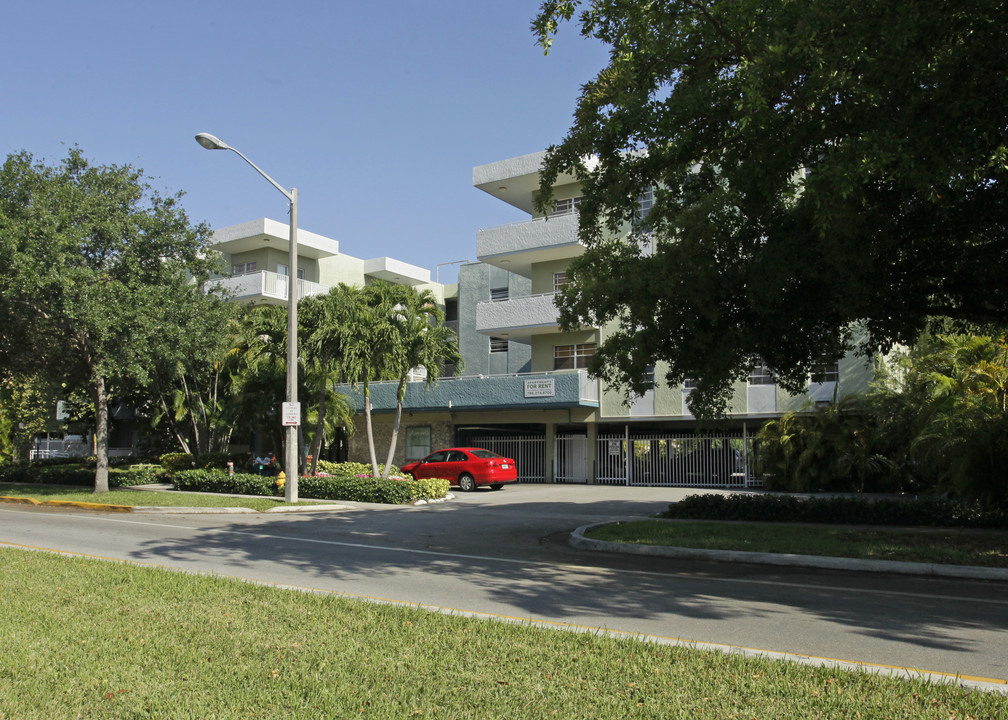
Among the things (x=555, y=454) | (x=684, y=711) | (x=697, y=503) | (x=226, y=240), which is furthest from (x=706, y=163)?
(x=226, y=240)

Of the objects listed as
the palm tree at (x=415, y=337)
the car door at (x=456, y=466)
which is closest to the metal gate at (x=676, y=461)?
the car door at (x=456, y=466)

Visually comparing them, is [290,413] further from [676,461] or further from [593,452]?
[676,461]

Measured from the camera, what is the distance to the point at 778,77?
9.30 m

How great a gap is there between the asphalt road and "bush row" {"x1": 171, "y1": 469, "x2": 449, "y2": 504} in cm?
367

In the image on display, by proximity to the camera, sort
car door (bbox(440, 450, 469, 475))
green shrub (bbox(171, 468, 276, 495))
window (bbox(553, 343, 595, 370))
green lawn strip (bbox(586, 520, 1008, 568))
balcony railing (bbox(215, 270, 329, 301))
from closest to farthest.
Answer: green lawn strip (bbox(586, 520, 1008, 568)) → green shrub (bbox(171, 468, 276, 495)) → car door (bbox(440, 450, 469, 475)) → window (bbox(553, 343, 595, 370)) → balcony railing (bbox(215, 270, 329, 301))

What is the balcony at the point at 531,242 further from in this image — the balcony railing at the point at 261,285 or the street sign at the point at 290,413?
the street sign at the point at 290,413

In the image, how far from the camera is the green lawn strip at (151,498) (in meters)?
19.7

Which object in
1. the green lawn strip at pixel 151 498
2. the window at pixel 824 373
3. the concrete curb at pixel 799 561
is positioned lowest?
the green lawn strip at pixel 151 498

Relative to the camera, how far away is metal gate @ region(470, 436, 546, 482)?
31.8 meters

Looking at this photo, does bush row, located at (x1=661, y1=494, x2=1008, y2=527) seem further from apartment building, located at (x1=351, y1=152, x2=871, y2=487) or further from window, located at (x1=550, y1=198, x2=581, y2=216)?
window, located at (x1=550, y1=198, x2=581, y2=216)

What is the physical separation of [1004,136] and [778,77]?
2.56m

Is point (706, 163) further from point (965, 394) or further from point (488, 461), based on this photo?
point (488, 461)

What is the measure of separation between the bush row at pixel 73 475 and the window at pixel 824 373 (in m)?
23.6

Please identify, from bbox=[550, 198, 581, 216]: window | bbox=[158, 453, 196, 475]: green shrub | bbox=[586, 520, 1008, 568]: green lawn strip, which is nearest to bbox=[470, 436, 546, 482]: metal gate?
bbox=[550, 198, 581, 216]: window
